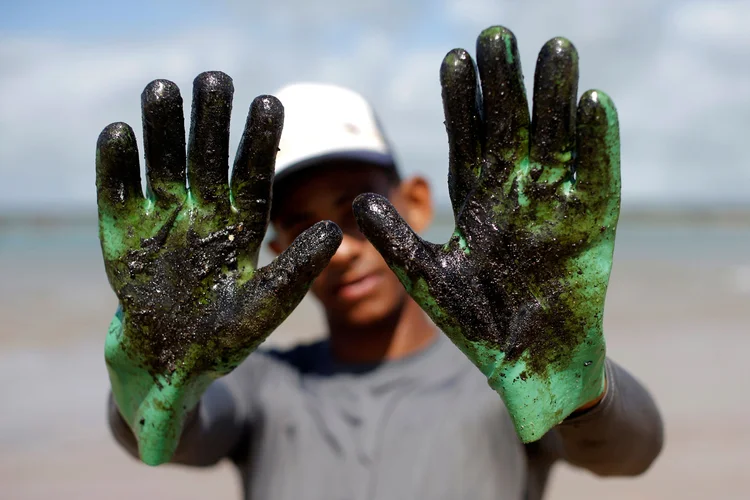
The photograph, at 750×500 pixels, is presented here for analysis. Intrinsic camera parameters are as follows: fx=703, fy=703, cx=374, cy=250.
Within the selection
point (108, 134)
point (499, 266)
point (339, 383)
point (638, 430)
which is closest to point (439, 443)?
point (339, 383)

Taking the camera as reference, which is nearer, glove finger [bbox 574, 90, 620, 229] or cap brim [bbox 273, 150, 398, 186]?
glove finger [bbox 574, 90, 620, 229]

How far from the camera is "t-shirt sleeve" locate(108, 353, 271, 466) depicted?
5.61ft

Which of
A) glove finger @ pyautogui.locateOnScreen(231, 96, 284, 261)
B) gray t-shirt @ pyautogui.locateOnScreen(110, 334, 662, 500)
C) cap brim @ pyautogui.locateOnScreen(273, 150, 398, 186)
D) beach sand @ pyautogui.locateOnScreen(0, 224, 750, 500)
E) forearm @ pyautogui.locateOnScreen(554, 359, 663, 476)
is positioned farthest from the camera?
beach sand @ pyautogui.locateOnScreen(0, 224, 750, 500)

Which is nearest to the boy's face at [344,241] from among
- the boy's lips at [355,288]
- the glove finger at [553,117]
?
the boy's lips at [355,288]

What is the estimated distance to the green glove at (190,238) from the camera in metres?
1.33

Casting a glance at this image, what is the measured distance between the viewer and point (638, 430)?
1.58 m

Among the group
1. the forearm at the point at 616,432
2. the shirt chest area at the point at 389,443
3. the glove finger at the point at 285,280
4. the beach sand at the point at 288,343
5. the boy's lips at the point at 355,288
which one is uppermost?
the glove finger at the point at 285,280

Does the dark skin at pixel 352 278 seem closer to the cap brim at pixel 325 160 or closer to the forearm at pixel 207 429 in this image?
the cap brim at pixel 325 160

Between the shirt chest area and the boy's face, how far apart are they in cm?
22

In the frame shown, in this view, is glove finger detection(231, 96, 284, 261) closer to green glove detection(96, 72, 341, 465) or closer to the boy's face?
green glove detection(96, 72, 341, 465)

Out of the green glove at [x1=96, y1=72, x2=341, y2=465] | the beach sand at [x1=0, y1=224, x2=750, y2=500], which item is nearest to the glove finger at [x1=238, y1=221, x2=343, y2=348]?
the green glove at [x1=96, y1=72, x2=341, y2=465]

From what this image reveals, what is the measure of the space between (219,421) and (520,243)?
3.15 ft

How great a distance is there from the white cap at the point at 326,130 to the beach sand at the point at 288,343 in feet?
8.51

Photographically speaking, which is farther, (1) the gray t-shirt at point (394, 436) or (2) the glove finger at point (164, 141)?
(1) the gray t-shirt at point (394, 436)
